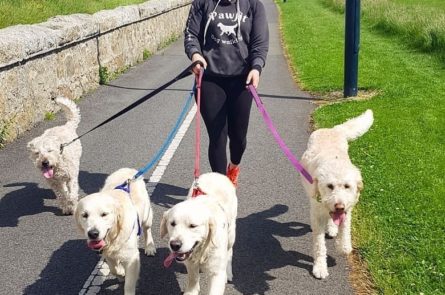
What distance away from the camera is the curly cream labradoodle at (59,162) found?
18.7 ft

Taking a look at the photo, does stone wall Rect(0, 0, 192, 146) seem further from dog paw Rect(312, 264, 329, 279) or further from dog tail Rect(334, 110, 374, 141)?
dog paw Rect(312, 264, 329, 279)

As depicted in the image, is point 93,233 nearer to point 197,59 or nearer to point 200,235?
point 200,235

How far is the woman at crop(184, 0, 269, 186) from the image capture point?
16.8ft

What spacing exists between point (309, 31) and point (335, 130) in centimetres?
1778

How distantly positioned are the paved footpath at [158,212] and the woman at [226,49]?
1327mm

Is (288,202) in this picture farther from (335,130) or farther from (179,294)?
(179,294)

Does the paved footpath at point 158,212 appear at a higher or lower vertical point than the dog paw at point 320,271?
lower

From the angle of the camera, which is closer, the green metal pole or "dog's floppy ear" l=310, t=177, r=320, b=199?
"dog's floppy ear" l=310, t=177, r=320, b=199

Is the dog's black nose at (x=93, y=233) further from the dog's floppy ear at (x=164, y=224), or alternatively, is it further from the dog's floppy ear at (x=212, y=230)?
the dog's floppy ear at (x=212, y=230)

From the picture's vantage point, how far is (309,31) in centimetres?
2247

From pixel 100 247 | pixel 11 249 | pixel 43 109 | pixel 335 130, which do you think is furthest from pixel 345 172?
pixel 43 109

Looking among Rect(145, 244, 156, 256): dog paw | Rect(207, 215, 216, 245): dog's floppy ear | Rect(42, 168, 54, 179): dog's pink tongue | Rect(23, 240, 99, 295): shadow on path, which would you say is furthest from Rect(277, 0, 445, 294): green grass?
Rect(42, 168, 54, 179): dog's pink tongue

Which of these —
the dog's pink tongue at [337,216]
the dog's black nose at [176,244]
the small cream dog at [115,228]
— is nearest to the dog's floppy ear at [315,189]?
the dog's pink tongue at [337,216]

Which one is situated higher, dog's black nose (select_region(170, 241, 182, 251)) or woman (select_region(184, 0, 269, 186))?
woman (select_region(184, 0, 269, 186))
